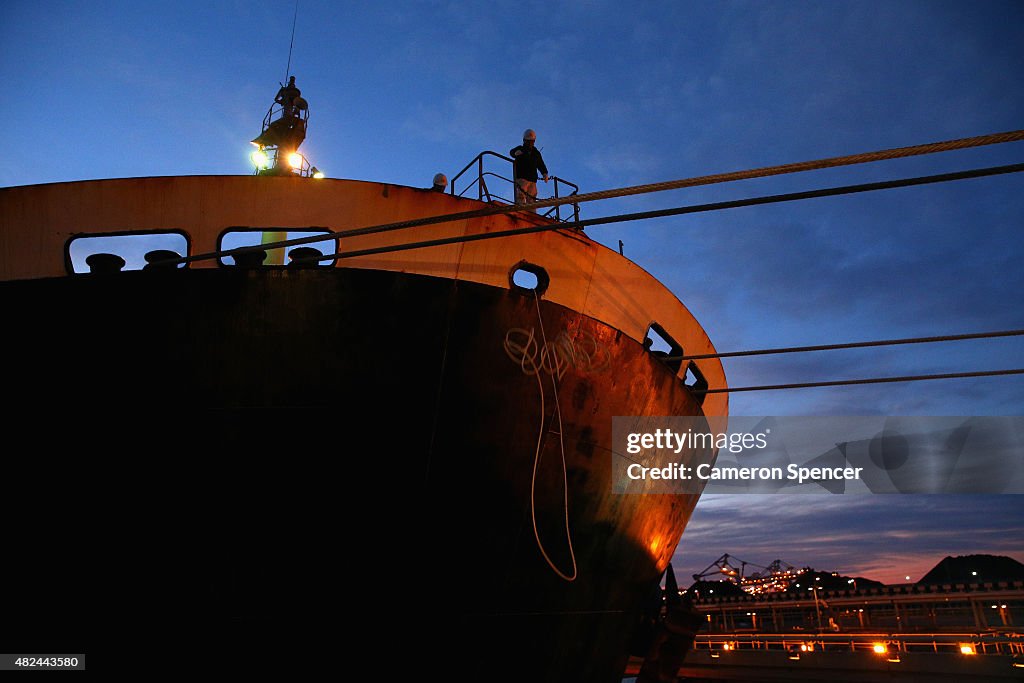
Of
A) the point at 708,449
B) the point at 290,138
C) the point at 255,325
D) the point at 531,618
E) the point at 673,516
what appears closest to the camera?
the point at 255,325

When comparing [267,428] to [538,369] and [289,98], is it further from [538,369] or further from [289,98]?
[289,98]

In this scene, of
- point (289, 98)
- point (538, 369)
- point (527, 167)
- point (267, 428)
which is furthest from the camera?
point (289, 98)

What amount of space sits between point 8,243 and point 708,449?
8.48 metres

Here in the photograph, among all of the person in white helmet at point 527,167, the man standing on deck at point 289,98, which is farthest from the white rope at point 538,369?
the man standing on deck at point 289,98

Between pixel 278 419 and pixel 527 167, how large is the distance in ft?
12.5

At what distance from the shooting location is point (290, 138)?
14.6 meters

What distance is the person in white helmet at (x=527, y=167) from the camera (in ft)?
22.2

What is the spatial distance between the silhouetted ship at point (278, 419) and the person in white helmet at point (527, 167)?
4.19 ft

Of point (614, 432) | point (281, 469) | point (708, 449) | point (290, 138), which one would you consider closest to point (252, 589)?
point (281, 469)

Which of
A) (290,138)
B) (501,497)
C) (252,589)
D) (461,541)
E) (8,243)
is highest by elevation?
(290,138)

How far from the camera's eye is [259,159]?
15289 millimetres

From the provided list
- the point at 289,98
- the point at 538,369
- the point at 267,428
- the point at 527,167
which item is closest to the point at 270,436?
the point at 267,428

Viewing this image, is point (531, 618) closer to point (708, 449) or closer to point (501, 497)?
point (501, 497)

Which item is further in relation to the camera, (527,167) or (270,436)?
(527,167)
